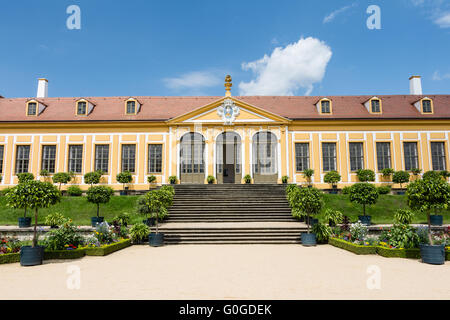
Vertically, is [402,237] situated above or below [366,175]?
below

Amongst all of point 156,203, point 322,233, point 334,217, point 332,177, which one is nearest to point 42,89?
point 156,203

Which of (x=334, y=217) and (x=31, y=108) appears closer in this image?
(x=334, y=217)

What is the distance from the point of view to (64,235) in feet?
33.0

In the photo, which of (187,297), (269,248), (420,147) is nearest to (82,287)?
(187,297)

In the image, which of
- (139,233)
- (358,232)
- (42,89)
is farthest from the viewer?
(42,89)

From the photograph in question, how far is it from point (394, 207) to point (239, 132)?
11431 millimetres

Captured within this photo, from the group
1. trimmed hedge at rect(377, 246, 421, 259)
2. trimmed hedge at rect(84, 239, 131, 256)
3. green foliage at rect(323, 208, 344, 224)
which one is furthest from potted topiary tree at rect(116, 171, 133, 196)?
trimmed hedge at rect(377, 246, 421, 259)

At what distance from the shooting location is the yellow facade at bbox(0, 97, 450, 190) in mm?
23938

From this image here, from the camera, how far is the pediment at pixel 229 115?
78.5 feet

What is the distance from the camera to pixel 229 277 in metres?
6.94

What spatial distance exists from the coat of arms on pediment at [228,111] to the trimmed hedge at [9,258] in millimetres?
16926

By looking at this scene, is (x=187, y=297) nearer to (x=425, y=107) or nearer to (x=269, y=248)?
(x=269, y=248)

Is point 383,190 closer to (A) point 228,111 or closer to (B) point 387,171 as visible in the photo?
(B) point 387,171

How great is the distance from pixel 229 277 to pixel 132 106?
2110 centimetres
